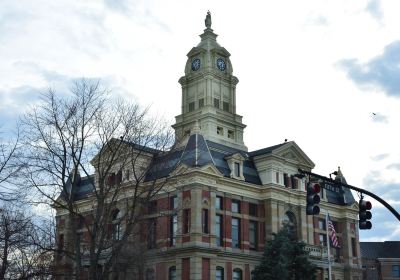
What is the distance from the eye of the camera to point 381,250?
Answer: 9569cm

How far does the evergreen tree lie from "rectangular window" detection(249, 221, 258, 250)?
527cm

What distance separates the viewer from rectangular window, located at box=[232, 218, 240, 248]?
54844 mm

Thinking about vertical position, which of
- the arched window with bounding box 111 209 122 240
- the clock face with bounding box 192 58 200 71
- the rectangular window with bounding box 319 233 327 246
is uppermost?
the clock face with bounding box 192 58 200 71

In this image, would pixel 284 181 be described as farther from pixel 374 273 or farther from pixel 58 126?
pixel 374 273

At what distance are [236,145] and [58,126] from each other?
3316cm

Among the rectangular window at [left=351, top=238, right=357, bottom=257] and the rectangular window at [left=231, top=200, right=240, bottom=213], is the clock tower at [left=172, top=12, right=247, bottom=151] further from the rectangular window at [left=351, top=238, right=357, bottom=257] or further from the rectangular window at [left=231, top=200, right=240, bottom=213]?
the rectangular window at [left=351, top=238, right=357, bottom=257]

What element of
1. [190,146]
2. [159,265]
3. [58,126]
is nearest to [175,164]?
[190,146]

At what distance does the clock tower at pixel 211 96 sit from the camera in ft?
214

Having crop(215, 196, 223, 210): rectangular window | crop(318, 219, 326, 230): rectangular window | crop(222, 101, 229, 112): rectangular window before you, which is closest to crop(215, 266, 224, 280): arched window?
crop(215, 196, 223, 210): rectangular window

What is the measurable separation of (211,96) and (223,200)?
15.9m

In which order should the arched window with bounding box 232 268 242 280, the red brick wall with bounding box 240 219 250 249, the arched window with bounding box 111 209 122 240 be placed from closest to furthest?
the arched window with bounding box 111 209 122 240 → the arched window with bounding box 232 268 242 280 → the red brick wall with bounding box 240 219 250 249

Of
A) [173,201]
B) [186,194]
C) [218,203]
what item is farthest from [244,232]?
[186,194]

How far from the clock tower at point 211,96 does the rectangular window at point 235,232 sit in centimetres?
1172

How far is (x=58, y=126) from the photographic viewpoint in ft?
116
